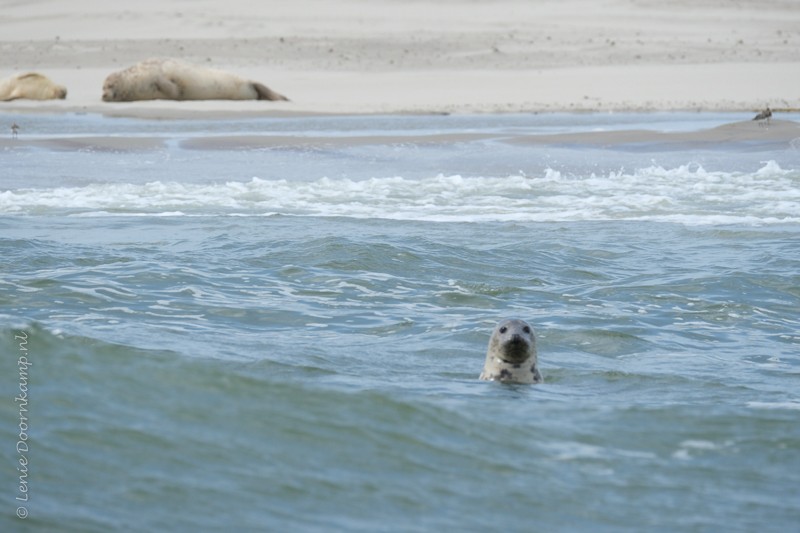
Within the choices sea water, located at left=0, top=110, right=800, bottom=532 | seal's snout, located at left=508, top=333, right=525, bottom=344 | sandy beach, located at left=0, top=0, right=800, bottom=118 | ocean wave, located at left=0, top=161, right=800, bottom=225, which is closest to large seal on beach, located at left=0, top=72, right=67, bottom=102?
sandy beach, located at left=0, top=0, right=800, bottom=118

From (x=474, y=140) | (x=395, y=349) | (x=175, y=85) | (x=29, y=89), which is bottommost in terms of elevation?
(x=395, y=349)

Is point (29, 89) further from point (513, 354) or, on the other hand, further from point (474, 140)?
point (513, 354)

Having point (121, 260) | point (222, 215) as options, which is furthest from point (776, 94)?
point (121, 260)

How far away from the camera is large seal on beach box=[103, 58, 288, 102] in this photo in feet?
84.5

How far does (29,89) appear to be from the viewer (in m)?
26.2

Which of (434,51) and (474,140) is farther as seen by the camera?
(434,51)

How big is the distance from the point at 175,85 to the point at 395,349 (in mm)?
20045

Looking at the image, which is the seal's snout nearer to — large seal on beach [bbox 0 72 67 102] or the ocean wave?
the ocean wave

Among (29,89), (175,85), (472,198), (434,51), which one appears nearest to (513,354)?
(472,198)

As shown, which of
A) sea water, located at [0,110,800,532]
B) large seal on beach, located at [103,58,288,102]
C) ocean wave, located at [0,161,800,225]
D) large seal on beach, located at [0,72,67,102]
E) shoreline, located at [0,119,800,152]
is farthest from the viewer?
large seal on beach, located at [0,72,67,102]

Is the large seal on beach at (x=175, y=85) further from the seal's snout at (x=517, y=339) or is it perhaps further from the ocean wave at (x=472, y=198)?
the seal's snout at (x=517, y=339)

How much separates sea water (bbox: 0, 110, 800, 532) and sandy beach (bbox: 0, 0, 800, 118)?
10.6 metres

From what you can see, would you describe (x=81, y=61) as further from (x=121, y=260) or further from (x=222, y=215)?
(x=121, y=260)

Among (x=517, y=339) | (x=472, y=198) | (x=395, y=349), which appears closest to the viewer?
(x=517, y=339)
